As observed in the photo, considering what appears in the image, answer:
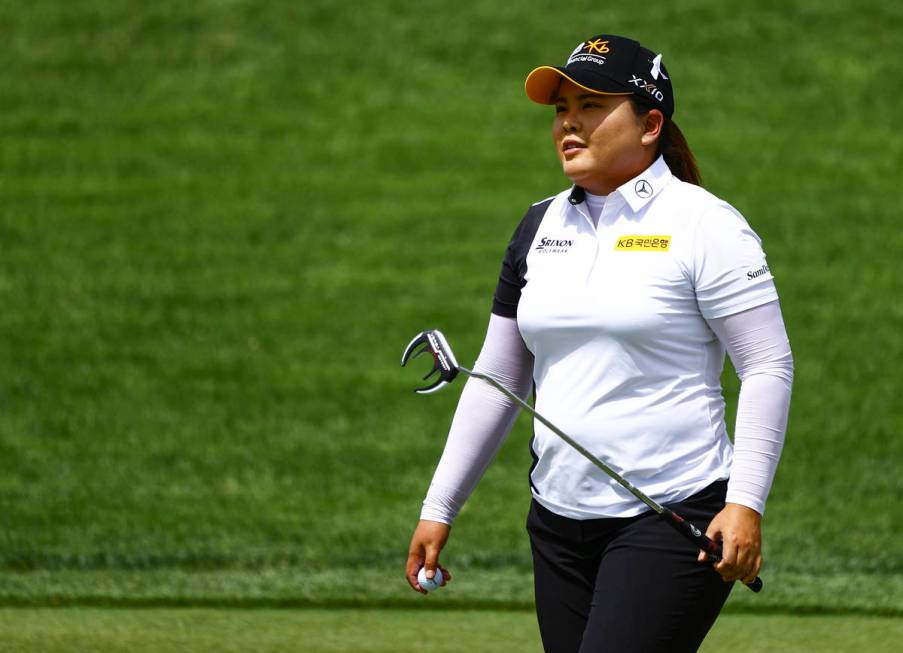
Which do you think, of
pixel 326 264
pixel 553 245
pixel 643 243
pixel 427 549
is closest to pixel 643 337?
pixel 643 243

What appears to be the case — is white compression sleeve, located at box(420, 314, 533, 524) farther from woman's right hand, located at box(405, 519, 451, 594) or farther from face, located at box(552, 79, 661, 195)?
face, located at box(552, 79, 661, 195)

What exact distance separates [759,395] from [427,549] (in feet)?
2.98

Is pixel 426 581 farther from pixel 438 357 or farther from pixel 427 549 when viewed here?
pixel 438 357

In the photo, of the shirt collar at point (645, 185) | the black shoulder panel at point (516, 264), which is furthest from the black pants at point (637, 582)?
the shirt collar at point (645, 185)

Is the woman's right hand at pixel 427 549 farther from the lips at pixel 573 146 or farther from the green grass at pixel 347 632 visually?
the green grass at pixel 347 632

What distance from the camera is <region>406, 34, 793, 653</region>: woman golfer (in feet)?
10.1

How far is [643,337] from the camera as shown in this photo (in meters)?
3.12

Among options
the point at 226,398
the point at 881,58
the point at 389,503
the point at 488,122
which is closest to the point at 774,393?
the point at 389,503

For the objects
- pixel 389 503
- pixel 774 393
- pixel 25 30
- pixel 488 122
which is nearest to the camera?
pixel 774 393

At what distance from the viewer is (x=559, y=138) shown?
11.0ft

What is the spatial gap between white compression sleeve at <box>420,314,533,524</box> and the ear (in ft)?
1.84

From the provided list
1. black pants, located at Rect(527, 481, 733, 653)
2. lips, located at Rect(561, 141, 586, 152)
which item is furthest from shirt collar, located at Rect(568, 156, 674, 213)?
black pants, located at Rect(527, 481, 733, 653)

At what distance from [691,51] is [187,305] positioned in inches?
281

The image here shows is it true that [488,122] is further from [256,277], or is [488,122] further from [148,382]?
[148,382]
